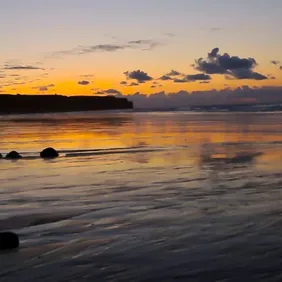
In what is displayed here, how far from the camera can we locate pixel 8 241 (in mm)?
8297

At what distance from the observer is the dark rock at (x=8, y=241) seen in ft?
27.1

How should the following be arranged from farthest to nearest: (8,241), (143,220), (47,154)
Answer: (47,154) < (143,220) < (8,241)

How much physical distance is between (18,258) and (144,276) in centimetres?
200

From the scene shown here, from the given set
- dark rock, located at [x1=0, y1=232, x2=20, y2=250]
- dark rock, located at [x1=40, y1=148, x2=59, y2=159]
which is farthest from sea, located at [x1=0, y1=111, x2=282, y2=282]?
dark rock, located at [x1=40, y1=148, x2=59, y2=159]

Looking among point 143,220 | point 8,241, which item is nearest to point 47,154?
point 143,220

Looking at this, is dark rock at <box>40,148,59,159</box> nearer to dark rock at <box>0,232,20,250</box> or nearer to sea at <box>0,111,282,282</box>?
sea at <box>0,111,282,282</box>

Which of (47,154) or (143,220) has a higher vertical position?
(47,154)

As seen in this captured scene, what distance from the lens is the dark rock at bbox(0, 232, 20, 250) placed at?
325 inches

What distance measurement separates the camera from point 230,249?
8156mm

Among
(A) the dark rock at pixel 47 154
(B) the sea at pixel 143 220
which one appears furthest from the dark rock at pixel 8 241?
(A) the dark rock at pixel 47 154

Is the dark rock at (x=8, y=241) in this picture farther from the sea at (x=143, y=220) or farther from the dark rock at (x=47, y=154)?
the dark rock at (x=47, y=154)

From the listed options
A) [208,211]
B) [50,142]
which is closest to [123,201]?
[208,211]

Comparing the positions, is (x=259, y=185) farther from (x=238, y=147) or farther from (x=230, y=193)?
(x=238, y=147)

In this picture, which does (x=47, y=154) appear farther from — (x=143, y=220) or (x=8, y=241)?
(x=8, y=241)
